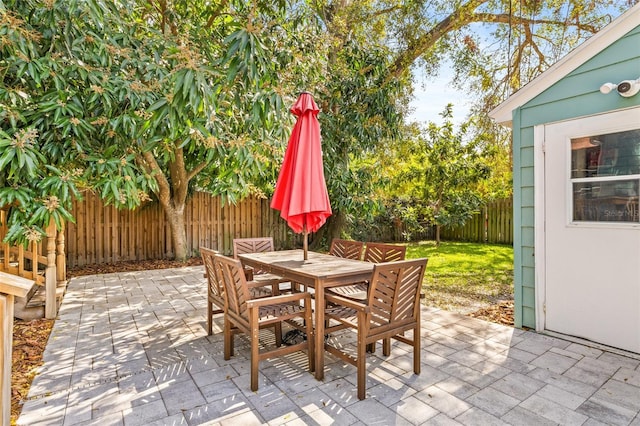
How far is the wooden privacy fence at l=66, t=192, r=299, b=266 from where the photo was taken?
26.1 feet

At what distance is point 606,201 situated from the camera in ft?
11.2

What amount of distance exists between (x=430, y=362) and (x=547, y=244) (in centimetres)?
184

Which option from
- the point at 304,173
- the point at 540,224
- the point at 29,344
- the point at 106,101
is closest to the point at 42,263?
the point at 29,344

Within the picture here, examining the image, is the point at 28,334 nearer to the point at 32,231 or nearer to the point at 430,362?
the point at 32,231

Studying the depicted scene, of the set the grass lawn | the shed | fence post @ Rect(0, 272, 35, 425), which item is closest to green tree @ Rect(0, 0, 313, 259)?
fence post @ Rect(0, 272, 35, 425)

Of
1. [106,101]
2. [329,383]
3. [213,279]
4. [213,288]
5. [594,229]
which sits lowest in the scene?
[329,383]

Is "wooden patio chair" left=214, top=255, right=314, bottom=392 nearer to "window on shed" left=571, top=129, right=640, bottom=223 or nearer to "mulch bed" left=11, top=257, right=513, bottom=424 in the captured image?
"mulch bed" left=11, top=257, right=513, bottom=424

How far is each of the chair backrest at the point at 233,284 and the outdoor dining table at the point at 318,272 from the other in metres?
0.48

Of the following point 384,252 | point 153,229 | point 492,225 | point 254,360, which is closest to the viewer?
point 254,360

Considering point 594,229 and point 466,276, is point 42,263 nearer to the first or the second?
point 594,229

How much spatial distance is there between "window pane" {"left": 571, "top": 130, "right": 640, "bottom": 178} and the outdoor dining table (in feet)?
7.64

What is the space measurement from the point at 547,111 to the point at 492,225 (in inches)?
340

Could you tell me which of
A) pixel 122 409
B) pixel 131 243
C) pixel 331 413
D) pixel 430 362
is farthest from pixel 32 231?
pixel 131 243

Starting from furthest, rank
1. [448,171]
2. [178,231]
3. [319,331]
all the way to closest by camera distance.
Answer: [448,171]
[178,231]
[319,331]
